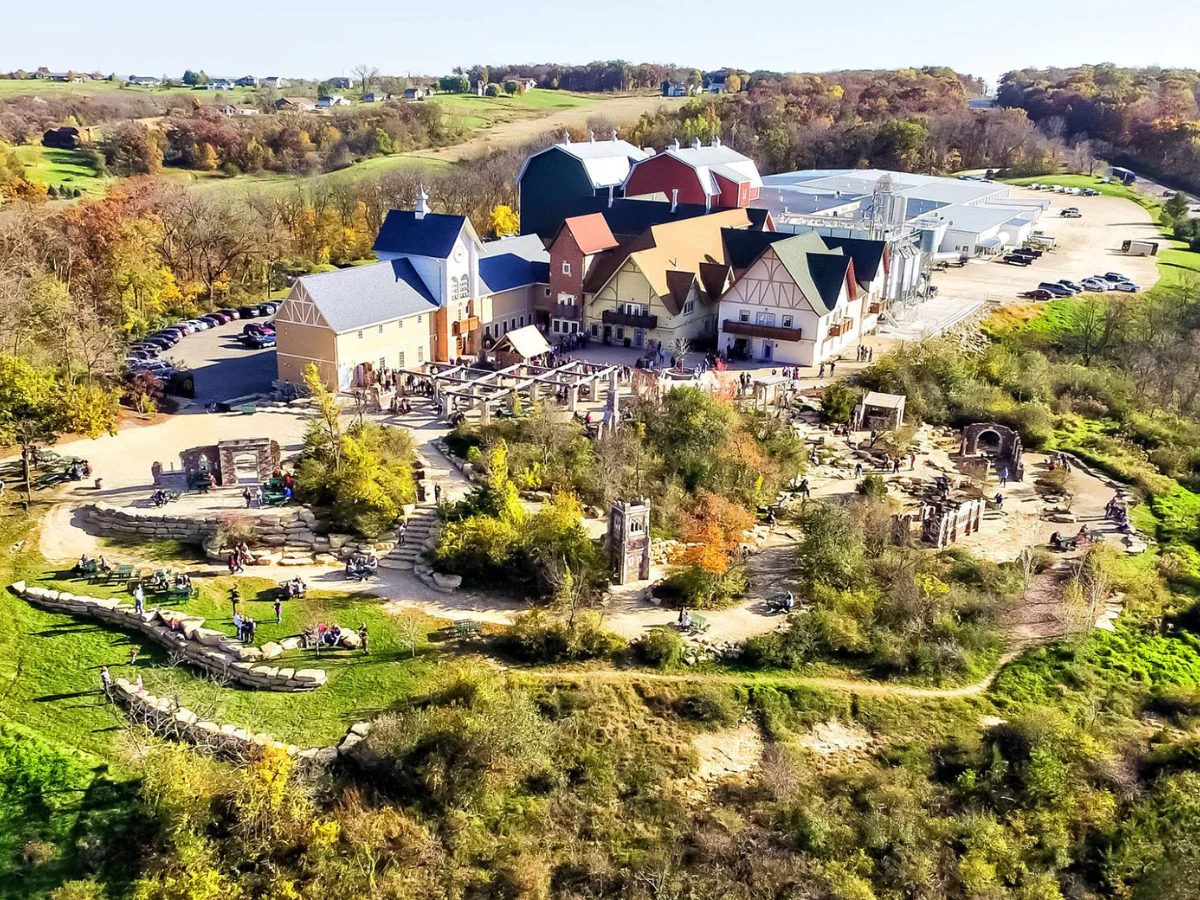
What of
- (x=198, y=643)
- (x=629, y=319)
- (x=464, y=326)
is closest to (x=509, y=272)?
(x=464, y=326)

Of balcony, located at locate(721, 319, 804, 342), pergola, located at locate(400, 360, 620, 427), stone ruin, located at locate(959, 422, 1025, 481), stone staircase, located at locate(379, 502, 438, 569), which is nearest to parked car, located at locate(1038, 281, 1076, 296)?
balcony, located at locate(721, 319, 804, 342)

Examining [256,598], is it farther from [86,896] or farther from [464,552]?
[86,896]

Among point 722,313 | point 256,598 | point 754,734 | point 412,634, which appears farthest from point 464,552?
point 722,313

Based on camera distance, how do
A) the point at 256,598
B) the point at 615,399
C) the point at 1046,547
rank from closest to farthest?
1. the point at 256,598
2. the point at 1046,547
3. the point at 615,399

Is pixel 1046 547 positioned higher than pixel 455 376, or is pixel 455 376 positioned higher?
pixel 455 376

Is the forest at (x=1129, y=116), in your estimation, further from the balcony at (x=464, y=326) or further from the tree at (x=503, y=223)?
the balcony at (x=464, y=326)

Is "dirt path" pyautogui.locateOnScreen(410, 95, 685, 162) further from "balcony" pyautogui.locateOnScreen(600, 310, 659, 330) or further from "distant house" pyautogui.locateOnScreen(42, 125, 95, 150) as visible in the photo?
"balcony" pyautogui.locateOnScreen(600, 310, 659, 330)
